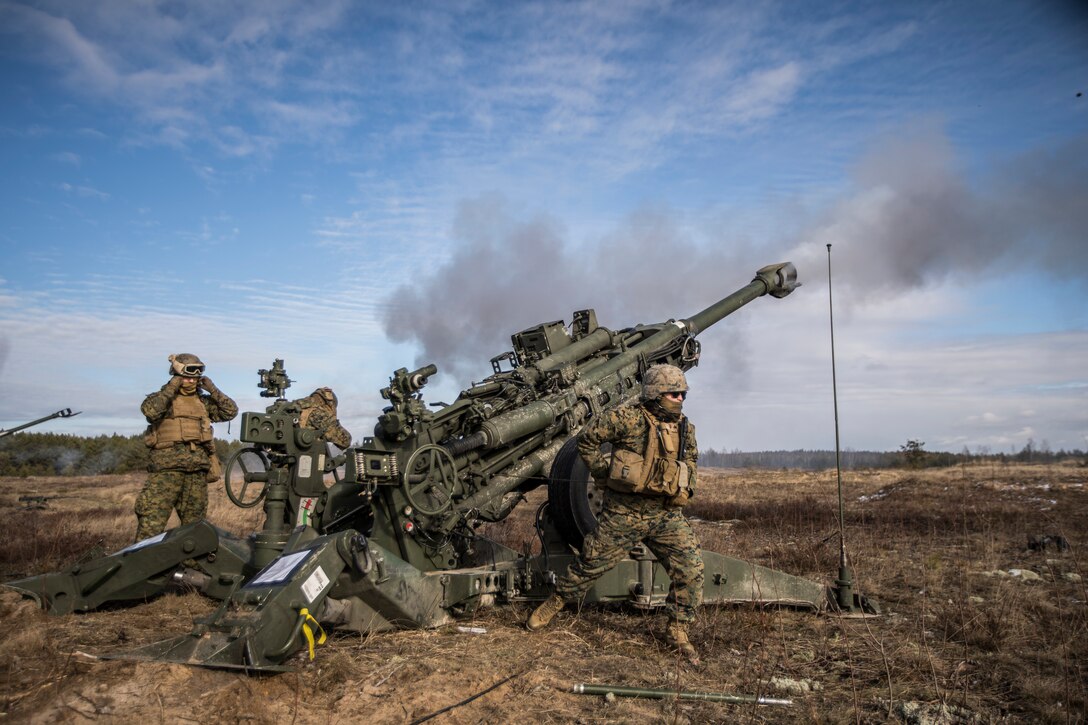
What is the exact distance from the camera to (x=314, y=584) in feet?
14.5

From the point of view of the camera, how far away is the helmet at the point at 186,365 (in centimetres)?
730

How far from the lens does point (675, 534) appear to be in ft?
18.5

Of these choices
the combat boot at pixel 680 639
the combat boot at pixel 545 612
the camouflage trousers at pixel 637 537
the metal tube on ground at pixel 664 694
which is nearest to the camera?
the metal tube on ground at pixel 664 694

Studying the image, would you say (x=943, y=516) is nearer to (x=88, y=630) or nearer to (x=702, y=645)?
(x=702, y=645)

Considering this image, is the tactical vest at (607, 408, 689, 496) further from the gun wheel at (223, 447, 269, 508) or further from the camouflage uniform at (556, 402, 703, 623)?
the gun wheel at (223, 447, 269, 508)

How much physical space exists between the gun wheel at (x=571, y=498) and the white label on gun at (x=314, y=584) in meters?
2.63

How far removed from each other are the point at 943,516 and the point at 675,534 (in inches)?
353

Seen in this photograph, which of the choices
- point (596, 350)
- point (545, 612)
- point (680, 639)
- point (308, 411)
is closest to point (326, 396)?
point (308, 411)

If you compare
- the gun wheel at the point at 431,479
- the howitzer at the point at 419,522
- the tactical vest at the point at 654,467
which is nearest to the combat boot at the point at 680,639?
the howitzer at the point at 419,522

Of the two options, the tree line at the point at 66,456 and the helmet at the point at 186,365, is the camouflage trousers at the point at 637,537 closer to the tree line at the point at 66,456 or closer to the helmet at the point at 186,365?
the helmet at the point at 186,365

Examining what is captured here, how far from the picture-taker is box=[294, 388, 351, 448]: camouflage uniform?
8148 millimetres

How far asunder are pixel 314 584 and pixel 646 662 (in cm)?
221

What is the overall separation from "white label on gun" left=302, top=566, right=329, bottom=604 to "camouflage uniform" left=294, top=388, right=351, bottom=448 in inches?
135

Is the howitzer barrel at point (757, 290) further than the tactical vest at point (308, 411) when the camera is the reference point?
Yes
